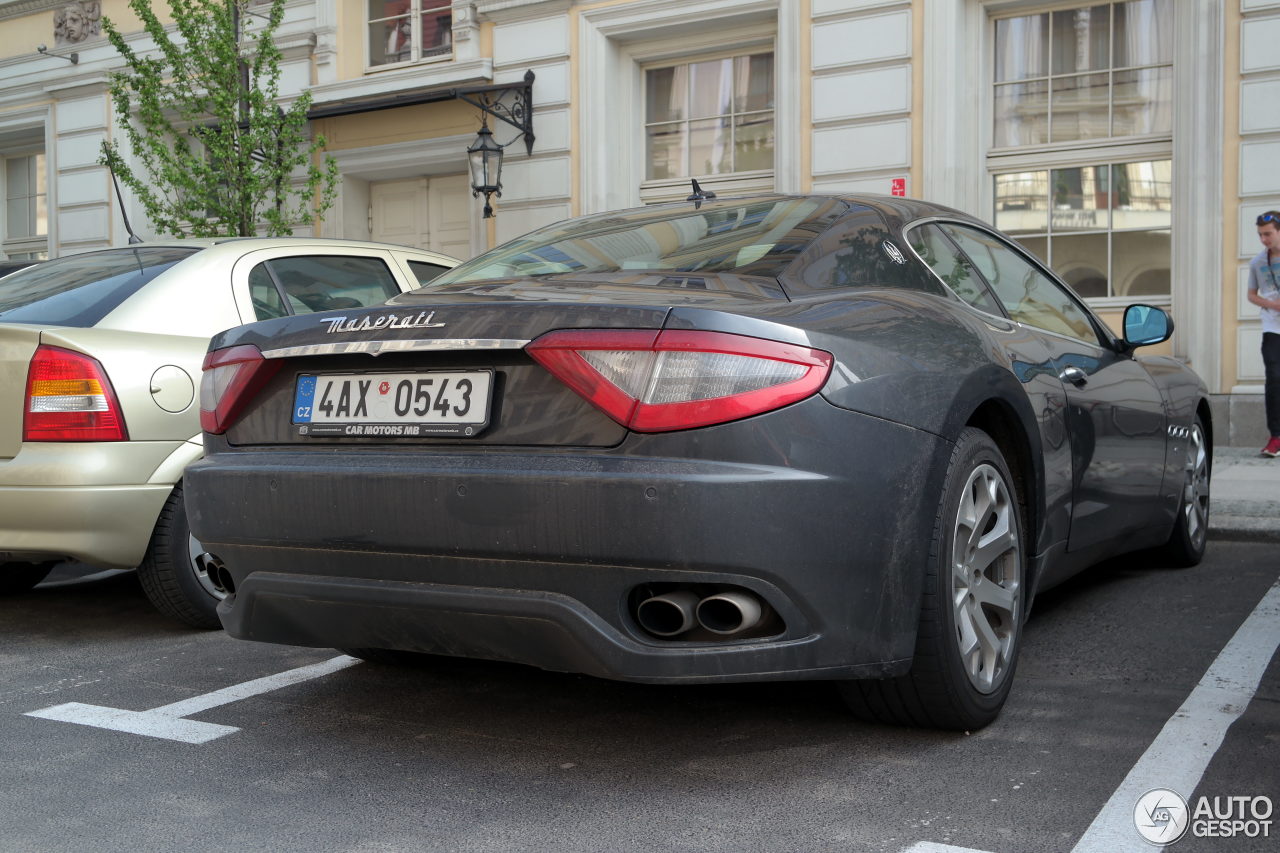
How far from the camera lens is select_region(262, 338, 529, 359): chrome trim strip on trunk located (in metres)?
2.59

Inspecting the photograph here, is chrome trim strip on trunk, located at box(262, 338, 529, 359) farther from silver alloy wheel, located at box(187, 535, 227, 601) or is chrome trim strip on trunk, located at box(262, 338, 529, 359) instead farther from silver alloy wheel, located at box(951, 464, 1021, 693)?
silver alloy wheel, located at box(187, 535, 227, 601)

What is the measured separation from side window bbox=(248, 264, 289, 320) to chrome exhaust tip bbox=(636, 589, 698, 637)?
8.77 feet

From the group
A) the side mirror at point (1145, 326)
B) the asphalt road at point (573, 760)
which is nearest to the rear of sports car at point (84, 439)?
the asphalt road at point (573, 760)

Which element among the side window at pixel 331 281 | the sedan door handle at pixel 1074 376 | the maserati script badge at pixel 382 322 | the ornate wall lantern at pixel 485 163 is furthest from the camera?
the ornate wall lantern at pixel 485 163

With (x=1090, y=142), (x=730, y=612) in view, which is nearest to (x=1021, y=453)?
(x=730, y=612)

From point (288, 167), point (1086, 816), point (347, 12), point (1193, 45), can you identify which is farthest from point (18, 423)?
point (347, 12)

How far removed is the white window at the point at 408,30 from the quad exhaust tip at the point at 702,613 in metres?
12.4

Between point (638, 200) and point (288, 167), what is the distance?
347 cm

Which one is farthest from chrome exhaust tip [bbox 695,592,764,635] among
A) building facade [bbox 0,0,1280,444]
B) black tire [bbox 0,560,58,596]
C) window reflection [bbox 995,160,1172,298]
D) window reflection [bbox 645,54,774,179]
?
window reflection [bbox 645,54,774,179]

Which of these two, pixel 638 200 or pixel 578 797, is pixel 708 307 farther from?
pixel 638 200

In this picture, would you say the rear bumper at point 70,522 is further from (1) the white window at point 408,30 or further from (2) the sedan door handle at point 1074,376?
(1) the white window at point 408,30

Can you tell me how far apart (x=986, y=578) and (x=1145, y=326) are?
5.56 ft

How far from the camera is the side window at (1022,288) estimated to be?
3.80 metres

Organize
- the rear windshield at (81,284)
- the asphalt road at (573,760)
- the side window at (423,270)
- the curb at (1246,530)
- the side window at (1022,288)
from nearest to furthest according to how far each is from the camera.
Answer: the asphalt road at (573,760)
the side window at (1022,288)
the rear windshield at (81,284)
the side window at (423,270)
the curb at (1246,530)
